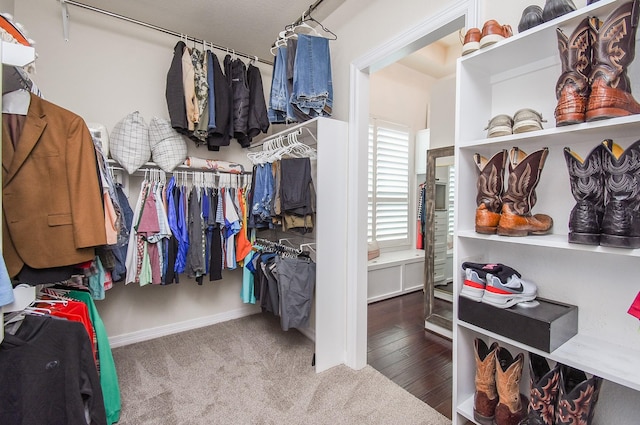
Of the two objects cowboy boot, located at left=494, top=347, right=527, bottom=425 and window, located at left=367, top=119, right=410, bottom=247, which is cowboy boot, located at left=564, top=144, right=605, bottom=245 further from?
window, located at left=367, top=119, right=410, bottom=247

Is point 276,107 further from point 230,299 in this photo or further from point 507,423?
point 507,423

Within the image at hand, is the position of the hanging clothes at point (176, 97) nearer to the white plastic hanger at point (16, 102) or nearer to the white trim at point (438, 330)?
the white plastic hanger at point (16, 102)

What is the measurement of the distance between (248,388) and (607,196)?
2098 mm

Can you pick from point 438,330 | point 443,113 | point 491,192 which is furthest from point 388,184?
point 491,192

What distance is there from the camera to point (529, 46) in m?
1.17

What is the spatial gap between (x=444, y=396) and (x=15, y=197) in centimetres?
245

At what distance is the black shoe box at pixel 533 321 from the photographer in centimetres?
106

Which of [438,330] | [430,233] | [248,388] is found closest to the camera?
[248,388]

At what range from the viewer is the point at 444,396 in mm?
1878

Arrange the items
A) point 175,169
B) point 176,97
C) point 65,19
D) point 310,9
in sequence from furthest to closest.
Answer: point 175,169
point 176,97
point 310,9
point 65,19

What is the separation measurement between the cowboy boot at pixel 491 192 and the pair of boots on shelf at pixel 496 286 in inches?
6.9

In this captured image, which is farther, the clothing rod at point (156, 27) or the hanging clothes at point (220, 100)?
the hanging clothes at point (220, 100)

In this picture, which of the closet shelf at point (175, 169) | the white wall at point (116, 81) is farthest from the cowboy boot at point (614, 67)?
the white wall at point (116, 81)

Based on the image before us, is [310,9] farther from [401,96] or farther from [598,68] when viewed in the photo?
[401,96]
